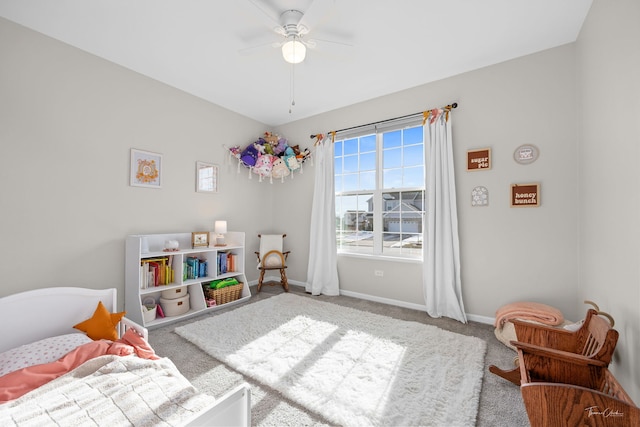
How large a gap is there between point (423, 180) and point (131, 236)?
11.1 ft

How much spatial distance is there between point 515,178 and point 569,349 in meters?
1.68

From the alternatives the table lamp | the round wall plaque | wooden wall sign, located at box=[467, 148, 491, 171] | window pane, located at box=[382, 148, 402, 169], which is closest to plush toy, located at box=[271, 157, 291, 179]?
the table lamp

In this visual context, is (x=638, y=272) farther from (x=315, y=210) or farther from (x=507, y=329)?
(x=315, y=210)

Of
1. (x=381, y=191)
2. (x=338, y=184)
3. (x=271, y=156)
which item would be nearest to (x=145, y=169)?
(x=271, y=156)

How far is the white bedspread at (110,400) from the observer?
102 centimetres

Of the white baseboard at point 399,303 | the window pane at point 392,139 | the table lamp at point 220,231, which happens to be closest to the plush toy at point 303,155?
the window pane at point 392,139

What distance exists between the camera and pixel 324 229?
389cm

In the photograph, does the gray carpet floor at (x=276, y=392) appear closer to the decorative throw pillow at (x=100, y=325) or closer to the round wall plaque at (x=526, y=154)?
the decorative throw pillow at (x=100, y=325)

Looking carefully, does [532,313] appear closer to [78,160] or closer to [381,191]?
[381,191]

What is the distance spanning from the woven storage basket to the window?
159cm

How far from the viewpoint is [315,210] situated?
400 cm

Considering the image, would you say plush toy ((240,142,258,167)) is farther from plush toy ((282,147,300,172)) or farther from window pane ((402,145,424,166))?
window pane ((402,145,424,166))

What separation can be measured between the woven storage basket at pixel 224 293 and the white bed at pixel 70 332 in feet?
3.70

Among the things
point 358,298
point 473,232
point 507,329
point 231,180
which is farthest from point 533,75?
point 231,180
